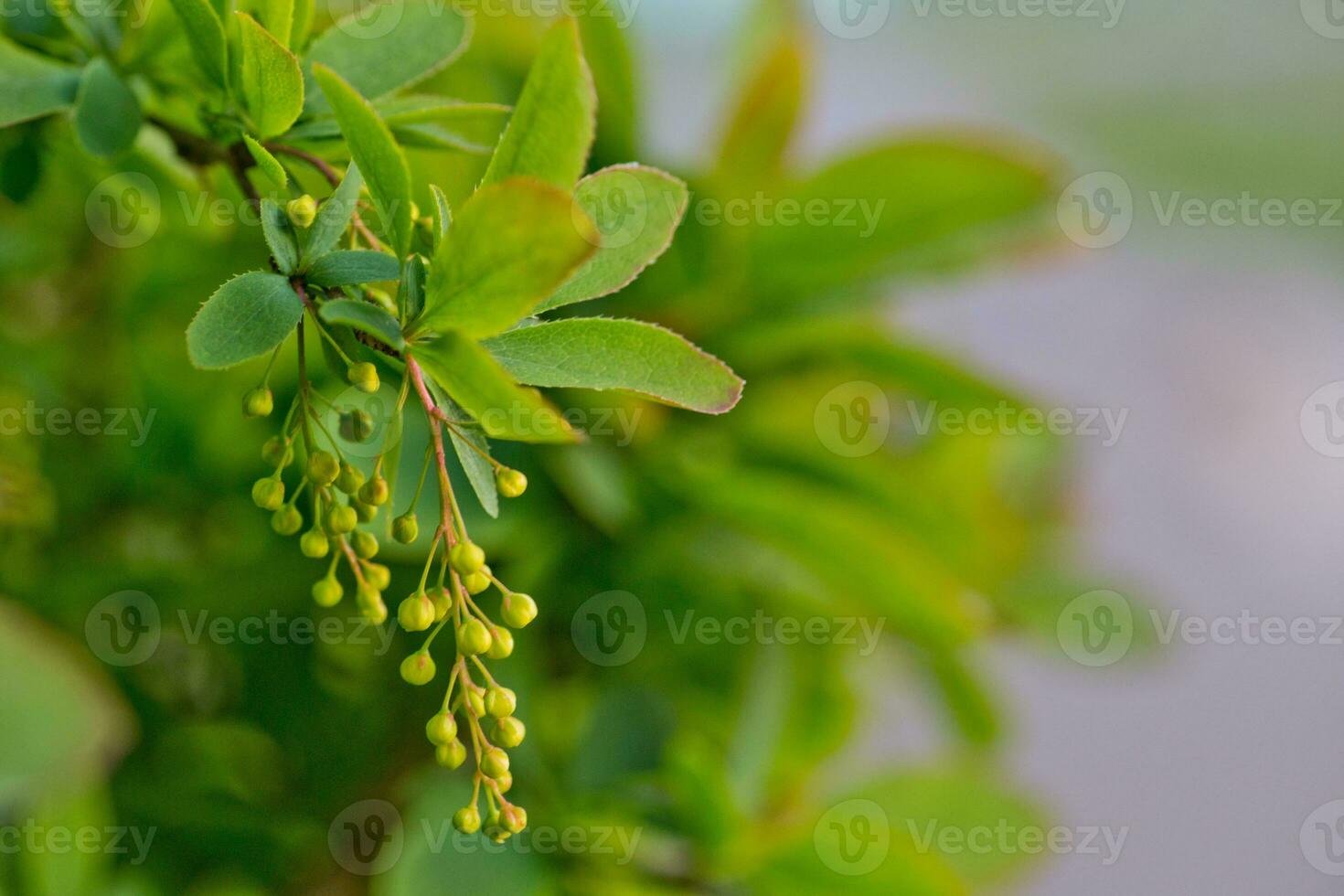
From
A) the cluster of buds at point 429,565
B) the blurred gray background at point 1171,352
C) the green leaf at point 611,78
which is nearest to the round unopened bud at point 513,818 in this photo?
the cluster of buds at point 429,565

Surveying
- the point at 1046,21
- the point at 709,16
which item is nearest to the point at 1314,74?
the point at 1046,21

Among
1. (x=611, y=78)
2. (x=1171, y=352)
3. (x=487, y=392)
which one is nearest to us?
(x=487, y=392)

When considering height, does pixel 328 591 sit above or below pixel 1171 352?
below

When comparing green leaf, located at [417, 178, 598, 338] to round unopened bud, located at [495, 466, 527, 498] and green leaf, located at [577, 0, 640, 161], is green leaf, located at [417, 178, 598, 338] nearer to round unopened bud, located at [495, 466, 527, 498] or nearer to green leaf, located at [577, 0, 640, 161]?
round unopened bud, located at [495, 466, 527, 498]

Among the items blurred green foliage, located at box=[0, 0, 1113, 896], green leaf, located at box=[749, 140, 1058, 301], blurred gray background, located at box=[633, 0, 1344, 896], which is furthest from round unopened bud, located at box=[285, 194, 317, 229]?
blurred gray background, located at box=[633, 0, 1344, 896]

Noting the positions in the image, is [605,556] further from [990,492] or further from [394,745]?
[990,492]

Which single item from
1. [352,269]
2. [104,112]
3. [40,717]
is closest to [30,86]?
[104,112]

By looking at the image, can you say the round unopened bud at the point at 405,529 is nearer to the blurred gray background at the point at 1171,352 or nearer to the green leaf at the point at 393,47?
the green leaf at the point at 393,47

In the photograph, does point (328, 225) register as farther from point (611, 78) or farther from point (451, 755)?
point (611, 78)
